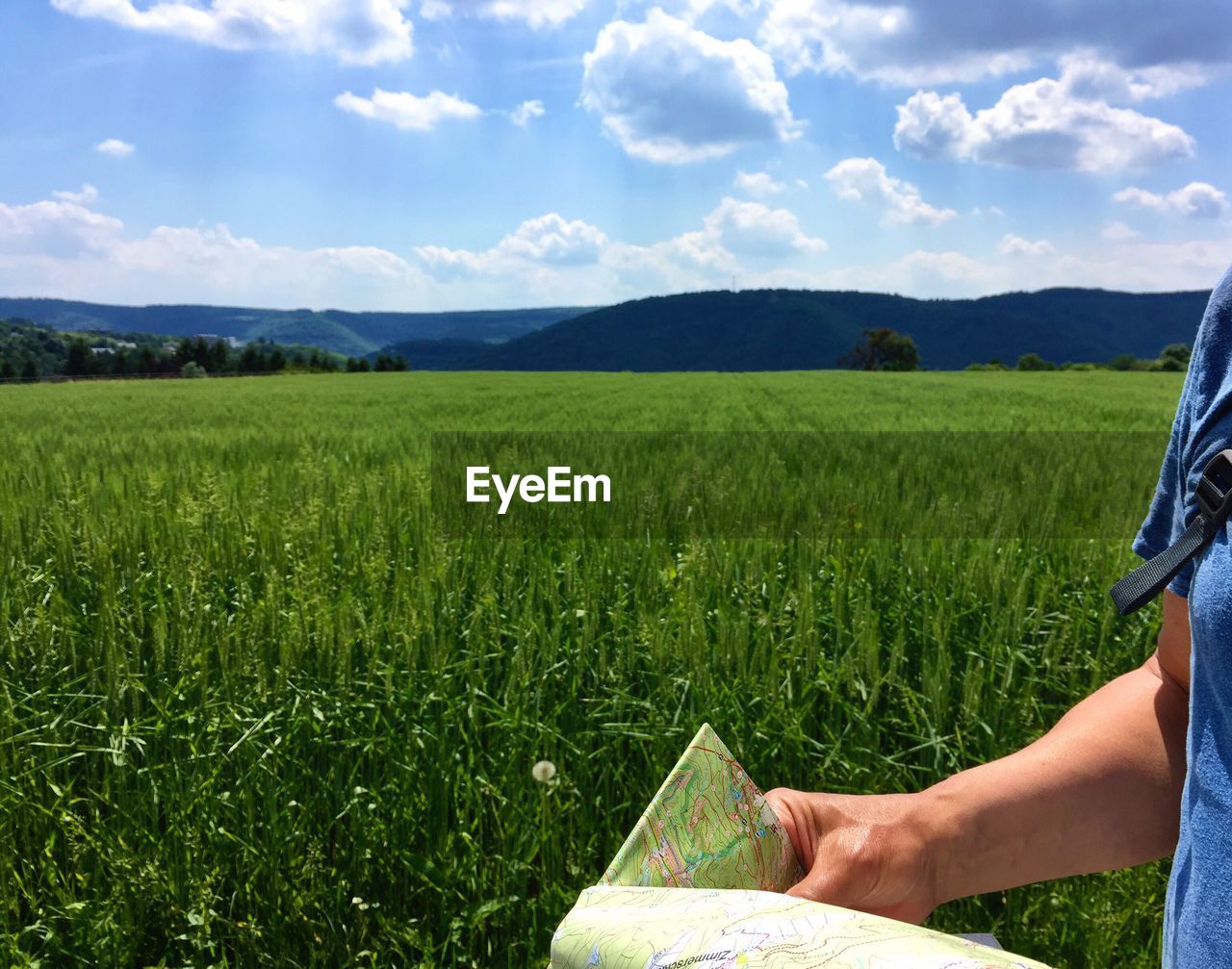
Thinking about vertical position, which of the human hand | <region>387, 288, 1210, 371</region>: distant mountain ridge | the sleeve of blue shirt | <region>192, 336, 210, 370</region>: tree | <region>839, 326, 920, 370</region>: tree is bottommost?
the human hand

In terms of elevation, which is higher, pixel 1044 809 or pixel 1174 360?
pixel 1174 360

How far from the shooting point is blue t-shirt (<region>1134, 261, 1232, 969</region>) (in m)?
0.61

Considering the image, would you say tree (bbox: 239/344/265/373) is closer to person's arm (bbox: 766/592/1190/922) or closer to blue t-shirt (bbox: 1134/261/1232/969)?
person's arm (bbox: 766/592/1190/922)

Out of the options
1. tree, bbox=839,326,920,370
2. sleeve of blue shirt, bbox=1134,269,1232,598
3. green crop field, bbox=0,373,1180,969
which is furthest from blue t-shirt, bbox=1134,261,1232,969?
tree, bbox=839,326,920,370

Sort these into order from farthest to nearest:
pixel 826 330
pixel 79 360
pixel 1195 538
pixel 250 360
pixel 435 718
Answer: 1. pixel 826 330
2. pixel 250 360
3. pixel 79 360
4. pixel 435 718
5. pixel 1195 538

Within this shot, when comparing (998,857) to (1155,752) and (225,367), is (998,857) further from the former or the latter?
(225,367)

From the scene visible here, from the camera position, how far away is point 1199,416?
71 cm

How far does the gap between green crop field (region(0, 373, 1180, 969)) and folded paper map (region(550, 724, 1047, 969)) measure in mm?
1061

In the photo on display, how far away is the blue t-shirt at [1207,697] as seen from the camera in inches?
23.9

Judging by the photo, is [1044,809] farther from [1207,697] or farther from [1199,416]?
[1199,416]

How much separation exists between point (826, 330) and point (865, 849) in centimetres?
17171

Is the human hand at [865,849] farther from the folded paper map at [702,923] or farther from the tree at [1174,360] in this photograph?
the tree at [1174,360]

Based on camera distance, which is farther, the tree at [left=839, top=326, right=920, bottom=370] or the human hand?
the tree at [left=839, top=326, right=920, bottom=370]

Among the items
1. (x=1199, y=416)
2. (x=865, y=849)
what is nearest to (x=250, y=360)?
(x=865, y=849)
